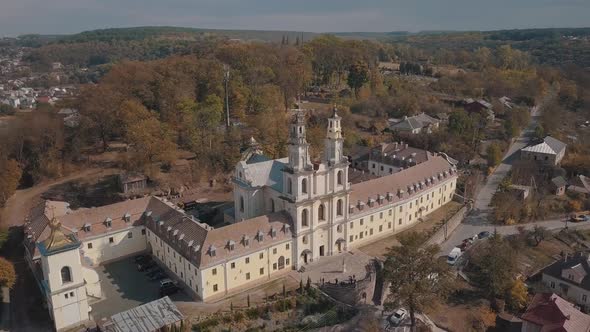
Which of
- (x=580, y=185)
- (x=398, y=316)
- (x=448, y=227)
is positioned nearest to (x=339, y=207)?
(x=398, y=316)

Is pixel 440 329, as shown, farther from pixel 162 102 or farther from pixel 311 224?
pixel 162 102

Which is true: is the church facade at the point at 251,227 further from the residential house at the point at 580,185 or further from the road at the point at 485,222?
the residential house at the point at 580,185

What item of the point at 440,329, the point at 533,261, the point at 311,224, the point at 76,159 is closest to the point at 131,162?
the point at 76,159

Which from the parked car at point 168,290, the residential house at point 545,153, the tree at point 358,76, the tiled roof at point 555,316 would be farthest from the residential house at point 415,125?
the parked car at point 168,290

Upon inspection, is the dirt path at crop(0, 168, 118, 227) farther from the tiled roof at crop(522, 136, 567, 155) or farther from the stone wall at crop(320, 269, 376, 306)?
the tiled roof at crop(522, 136, 567, 155)

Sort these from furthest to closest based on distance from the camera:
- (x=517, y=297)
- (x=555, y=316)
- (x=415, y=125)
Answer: (x=415, y=125), (x=517, y=297), (x=555, y=316)

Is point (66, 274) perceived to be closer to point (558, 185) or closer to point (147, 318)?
point (147, 318)
